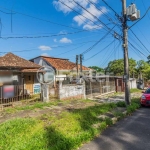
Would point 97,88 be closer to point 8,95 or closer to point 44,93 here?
point 44,93

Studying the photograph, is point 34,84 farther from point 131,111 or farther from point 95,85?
point 131,111

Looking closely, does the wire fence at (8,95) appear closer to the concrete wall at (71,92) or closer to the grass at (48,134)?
the concrete wall at (71,92)

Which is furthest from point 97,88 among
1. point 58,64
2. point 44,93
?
point 58,64

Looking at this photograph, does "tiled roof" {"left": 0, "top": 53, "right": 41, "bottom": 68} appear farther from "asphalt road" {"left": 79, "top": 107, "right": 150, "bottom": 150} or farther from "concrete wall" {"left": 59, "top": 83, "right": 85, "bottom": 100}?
"asphalt road" {"left": 79, "top": 107, "right": 150, "bottom": 150}

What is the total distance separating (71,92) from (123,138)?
844 cm

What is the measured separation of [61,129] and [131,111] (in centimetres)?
517

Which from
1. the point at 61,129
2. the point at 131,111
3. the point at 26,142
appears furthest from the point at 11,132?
the point at 131,111

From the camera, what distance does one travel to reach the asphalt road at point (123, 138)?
411cm

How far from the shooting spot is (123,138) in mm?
4699

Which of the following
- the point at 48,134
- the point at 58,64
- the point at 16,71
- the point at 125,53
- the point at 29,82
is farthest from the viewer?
the point at 58,64

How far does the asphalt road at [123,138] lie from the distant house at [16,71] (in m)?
7.71

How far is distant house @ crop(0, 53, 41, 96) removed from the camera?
11.8m

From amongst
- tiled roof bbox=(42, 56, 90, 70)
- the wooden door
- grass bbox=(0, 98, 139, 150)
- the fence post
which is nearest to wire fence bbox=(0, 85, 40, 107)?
the fence post

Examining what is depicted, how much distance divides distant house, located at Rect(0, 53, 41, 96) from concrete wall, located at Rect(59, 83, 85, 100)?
125 inches
